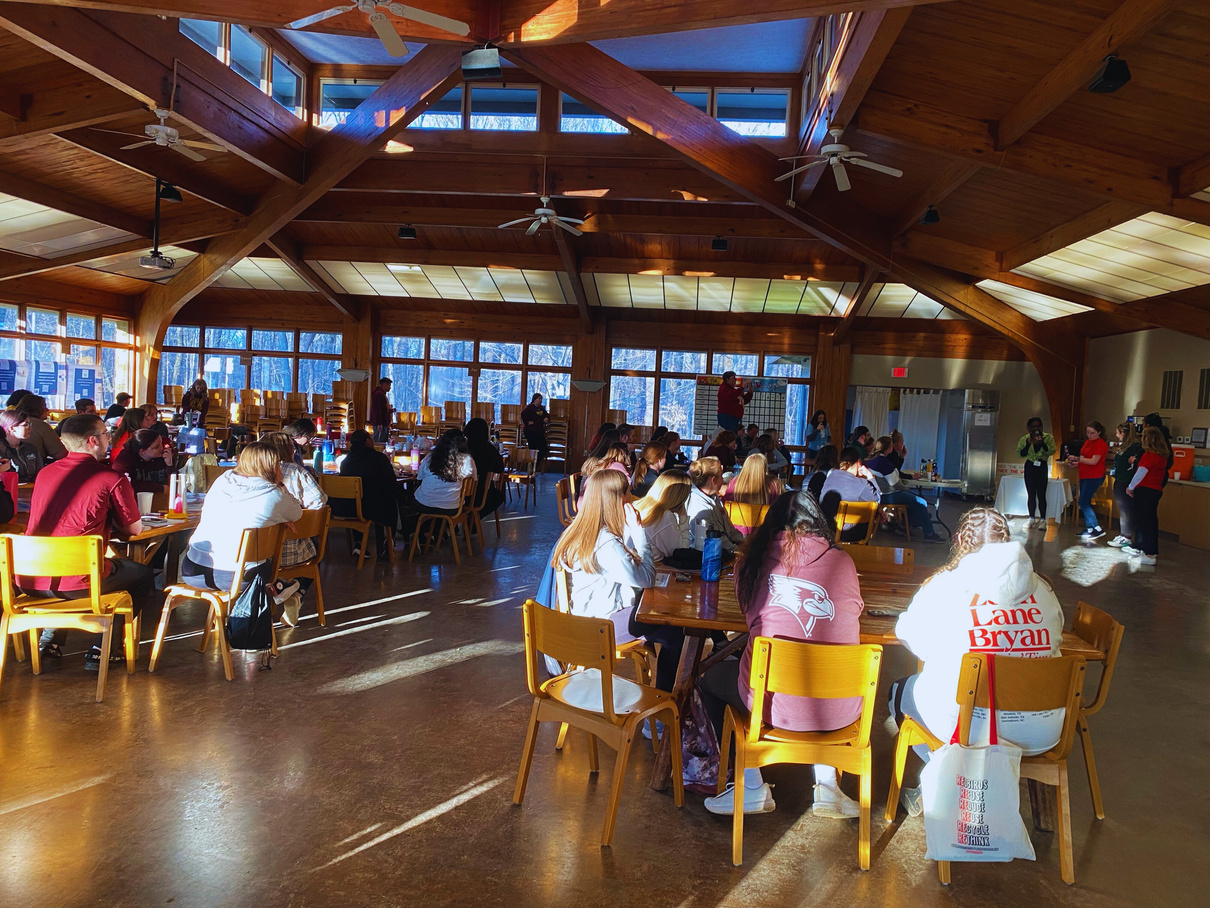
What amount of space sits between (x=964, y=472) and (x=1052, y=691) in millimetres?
13823

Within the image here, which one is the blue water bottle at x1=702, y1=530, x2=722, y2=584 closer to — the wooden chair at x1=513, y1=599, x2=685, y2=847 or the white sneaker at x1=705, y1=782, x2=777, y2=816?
the wooden chair at x1=513, y1=599, x2=685, y2=847

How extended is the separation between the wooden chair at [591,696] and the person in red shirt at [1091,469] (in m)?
8.85

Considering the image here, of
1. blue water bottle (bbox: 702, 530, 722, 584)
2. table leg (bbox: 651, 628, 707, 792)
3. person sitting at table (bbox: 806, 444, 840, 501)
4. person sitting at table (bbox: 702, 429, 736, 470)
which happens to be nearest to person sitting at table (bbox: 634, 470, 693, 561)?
blue water bottle (bbox: 702, 530, 722, 584)

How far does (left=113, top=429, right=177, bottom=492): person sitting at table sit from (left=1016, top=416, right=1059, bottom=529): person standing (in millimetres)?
9953

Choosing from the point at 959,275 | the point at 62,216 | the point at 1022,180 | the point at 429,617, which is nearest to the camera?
the point at 429,617

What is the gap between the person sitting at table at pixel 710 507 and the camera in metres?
4.57

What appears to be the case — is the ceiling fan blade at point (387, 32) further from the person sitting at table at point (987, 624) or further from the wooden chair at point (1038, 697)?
the wooden chair at point (1038, 697)

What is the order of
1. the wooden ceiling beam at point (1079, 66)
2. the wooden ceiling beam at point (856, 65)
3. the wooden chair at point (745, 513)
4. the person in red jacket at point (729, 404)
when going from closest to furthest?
the wooden ceiling beam at point (1079, 66)
the wooden ceiling beam at point (856, 65)
the wooden chair at point (745, 513)
the person in red jacket at point (729, 404)

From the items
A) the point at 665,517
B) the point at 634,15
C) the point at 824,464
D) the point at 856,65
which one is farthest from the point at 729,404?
the point at 665,517

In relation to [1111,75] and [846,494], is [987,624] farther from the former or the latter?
[846,494]

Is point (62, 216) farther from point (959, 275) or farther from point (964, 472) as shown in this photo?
point (964, 472)

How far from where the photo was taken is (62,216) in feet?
36.4

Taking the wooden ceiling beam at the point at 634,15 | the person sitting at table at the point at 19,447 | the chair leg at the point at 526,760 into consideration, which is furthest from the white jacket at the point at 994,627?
the person sitting at table at the point at 19,447

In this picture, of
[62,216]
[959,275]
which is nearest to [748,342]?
[959,275]
